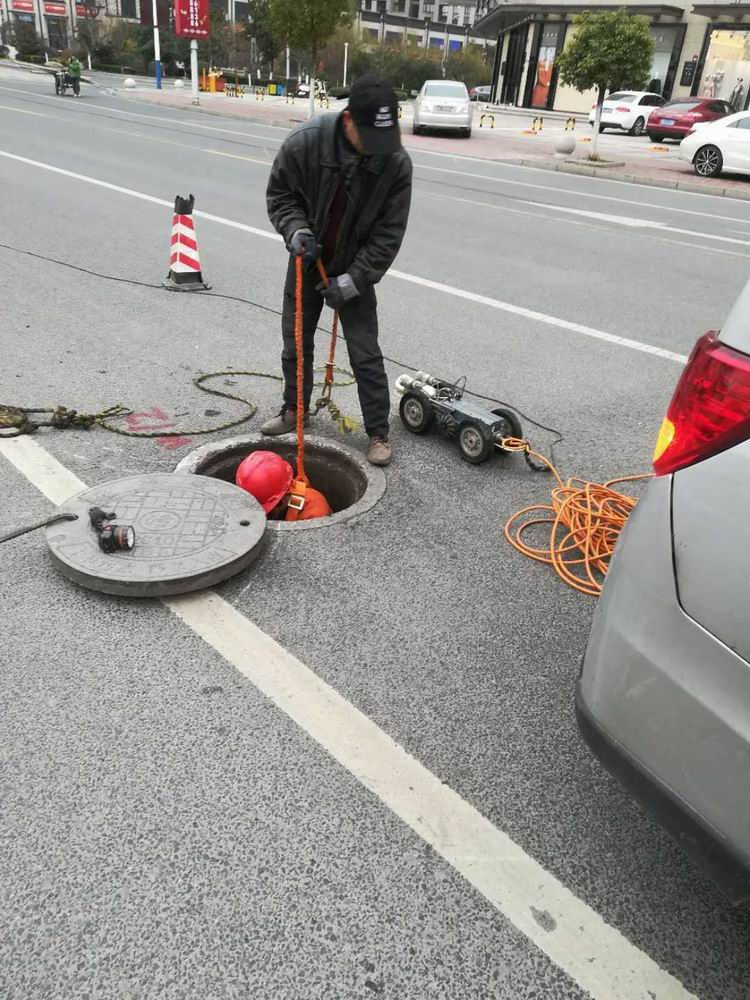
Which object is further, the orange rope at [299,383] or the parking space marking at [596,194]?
the parking space marking at [596,194]

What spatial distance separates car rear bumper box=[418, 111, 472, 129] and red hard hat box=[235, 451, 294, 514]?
25.2 metres

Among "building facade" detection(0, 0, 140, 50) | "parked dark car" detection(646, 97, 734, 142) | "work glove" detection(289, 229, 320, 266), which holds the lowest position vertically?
"work glove" detection(289, 229, 320, 266)

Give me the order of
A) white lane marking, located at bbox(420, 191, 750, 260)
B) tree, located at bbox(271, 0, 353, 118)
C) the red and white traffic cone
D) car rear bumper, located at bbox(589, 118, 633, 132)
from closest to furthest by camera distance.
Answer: the red and white traffic cone
white lane marking, located at bbox(420, 191, 750, 260)
tree, located at bbox(271, 0, 353, 118)
car rear bumper, located at bbox(589, 118, 633, 132)

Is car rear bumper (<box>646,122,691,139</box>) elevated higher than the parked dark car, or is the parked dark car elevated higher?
the parked dark car

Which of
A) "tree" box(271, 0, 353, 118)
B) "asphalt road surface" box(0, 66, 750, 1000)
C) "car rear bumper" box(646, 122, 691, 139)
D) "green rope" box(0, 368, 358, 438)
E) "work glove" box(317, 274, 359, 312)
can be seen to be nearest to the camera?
"asphalt road surface" box(0, 66, 750, 1000)

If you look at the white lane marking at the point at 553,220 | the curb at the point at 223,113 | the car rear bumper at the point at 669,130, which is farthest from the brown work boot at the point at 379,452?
the car rear bumper at the point at 669,130

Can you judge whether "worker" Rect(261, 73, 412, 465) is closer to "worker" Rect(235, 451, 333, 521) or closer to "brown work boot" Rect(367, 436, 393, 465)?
"brown work boot" Rect(367, 436, 393, 465)

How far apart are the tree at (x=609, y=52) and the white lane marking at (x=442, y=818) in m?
20.0

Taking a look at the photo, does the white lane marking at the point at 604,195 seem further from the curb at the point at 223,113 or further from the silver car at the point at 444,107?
the curb at the point at 223,113

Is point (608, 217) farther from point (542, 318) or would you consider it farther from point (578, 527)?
point (578, 527)

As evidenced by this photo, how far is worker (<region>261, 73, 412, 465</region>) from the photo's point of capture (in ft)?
11.4

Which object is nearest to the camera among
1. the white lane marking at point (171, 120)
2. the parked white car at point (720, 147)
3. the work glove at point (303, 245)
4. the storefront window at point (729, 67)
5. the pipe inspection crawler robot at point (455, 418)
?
the work glove at point (303, 245)

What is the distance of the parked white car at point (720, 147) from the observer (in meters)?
18.1

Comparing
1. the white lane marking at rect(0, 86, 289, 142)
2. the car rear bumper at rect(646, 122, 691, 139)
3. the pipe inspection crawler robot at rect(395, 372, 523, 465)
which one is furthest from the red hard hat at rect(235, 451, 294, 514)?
the car rear bumper at rect(646, 122, 691, 139)
